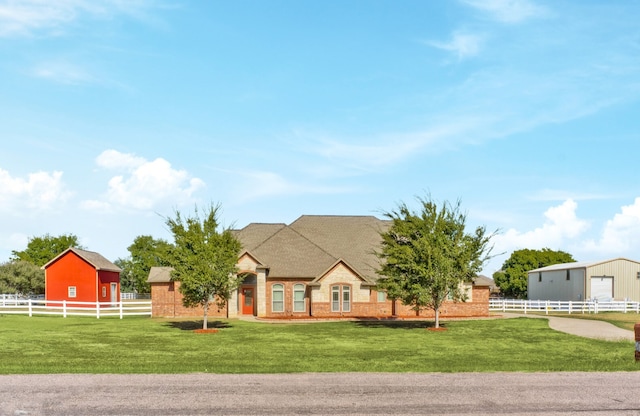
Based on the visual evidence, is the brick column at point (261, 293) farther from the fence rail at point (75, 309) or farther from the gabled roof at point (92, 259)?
the gabled roof at point (92, 259)

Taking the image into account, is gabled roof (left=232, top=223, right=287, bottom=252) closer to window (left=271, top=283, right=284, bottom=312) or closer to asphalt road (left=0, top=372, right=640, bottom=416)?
window (left=271, top=283, right=284, bottom=312)

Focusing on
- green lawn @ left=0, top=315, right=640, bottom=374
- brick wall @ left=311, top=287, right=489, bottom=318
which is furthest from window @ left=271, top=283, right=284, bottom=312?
green lawn @ left=0, top=315, right=640, bottom=374

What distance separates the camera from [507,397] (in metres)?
14.2

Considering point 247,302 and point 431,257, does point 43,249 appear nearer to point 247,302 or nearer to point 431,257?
point 247,302

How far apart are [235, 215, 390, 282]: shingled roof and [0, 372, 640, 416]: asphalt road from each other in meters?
30.5

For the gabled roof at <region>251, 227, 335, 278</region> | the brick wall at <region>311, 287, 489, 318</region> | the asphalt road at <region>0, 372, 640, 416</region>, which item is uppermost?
the gabled roof at <region>251, 227, 335, 278</region>

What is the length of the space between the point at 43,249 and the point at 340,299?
77208mm

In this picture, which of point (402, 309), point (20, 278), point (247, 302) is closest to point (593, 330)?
point (402, 309)

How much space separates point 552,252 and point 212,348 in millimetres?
85236

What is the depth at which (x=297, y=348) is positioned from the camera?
25.7m

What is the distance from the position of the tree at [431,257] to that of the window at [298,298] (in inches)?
430

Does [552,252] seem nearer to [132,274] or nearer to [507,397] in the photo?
[132,274]

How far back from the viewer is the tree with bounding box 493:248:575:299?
311 feet

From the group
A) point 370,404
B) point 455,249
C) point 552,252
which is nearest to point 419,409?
point 370,404
